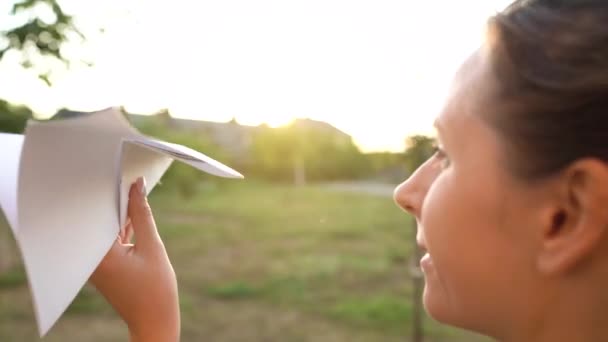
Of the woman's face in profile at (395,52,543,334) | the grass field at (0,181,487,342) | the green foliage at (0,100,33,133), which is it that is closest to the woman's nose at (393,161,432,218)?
the woman's face in profile at (395,52,543,334)

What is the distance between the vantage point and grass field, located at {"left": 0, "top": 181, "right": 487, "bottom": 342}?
2092mm

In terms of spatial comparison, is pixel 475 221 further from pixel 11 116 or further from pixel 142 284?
pixel 11 116

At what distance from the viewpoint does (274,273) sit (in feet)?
8.16

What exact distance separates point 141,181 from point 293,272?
79.6 inches

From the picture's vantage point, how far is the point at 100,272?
0.53 meters

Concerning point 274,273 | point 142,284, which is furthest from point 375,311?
point 142,284

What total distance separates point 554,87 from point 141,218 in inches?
11.8

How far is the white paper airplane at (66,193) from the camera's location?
1.31ft

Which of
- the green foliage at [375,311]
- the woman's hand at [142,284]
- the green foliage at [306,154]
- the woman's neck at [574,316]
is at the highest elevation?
the woman's neck at [574,316]

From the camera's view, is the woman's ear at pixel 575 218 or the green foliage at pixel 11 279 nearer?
the woman's ear at pixel 575 218

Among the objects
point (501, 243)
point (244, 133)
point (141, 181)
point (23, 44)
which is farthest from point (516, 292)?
point (244, 133)

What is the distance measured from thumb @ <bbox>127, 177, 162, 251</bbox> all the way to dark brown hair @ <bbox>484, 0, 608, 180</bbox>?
251 millimetres

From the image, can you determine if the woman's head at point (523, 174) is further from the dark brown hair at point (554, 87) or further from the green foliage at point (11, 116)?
the green foliage at point (11, 116)

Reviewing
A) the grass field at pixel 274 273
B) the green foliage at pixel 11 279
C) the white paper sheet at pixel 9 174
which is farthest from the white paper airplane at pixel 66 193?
the green foliage at pixel 11 279
